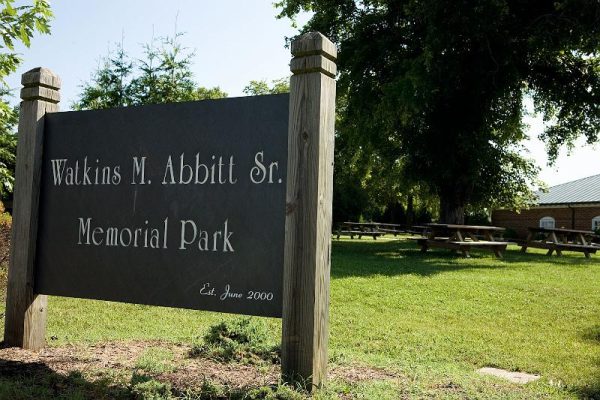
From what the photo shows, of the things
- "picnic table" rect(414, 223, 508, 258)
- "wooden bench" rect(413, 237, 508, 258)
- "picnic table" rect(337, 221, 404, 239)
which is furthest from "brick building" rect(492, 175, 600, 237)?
"wooden bench" rect(413, 237, 508, 258)

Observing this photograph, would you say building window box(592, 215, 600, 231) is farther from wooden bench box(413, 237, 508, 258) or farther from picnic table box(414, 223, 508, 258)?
wooden bench box(413, 237, 508, 258)

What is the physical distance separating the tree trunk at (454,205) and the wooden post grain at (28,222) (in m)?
18.5

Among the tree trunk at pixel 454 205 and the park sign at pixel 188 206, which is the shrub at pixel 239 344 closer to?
the park sign at pixel 188 206

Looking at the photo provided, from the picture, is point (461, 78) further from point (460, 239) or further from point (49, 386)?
point (49, 386)

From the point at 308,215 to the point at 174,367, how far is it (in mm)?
1682

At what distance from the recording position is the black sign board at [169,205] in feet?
11.3

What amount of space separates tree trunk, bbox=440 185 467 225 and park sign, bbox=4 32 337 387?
60.5 ft

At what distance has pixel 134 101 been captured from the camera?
62.9 ft

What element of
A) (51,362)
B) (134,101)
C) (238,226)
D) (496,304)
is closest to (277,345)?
(238,226)

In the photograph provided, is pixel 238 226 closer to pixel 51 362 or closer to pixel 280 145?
pixel 280 145

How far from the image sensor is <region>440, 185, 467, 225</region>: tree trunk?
68.7 ft

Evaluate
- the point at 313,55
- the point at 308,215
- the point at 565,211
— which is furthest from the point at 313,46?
the point at 565,211

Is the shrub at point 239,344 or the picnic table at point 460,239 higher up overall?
the picnic table at point 460,239

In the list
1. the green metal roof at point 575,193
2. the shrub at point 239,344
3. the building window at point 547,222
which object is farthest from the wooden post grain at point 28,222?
the building window at point 547,222
